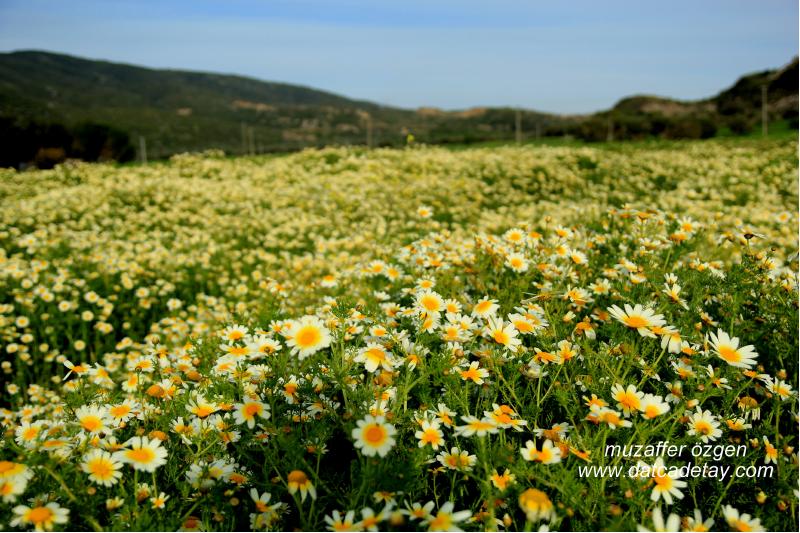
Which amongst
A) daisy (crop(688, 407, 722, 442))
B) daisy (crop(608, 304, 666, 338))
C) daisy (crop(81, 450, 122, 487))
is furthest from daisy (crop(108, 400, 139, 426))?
daisy (crop(688, 407, 722, 442))

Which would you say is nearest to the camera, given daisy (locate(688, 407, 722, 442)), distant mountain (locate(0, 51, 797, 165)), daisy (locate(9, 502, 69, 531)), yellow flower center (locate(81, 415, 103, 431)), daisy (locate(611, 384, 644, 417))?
daisy (locate(9, 502, 69, 531))

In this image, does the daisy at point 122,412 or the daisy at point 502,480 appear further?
the daisy at point 122,412

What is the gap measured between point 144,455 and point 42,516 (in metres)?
0.27

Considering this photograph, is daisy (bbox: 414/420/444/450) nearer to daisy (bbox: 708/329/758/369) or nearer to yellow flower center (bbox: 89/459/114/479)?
yellow flower center (bbox: 89/459/114/479)

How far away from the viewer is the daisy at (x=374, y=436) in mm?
1473

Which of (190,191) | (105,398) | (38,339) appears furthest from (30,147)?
(105,398)

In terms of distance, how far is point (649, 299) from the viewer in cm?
259

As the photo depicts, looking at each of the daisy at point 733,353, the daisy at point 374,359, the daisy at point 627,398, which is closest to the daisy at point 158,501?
the daisy at point 374,359

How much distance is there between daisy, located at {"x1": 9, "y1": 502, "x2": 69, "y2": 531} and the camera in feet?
4.39

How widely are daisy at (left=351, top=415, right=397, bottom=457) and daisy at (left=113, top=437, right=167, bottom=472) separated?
591 millimetres

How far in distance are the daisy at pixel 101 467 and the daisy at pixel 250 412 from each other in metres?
0.37

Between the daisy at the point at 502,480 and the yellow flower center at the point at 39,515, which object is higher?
the yellow flower center at the point at 39,515

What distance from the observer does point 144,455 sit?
5.07ft

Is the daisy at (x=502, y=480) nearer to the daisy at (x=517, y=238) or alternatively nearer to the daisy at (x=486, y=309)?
the daisy at (x=486, y=309)
